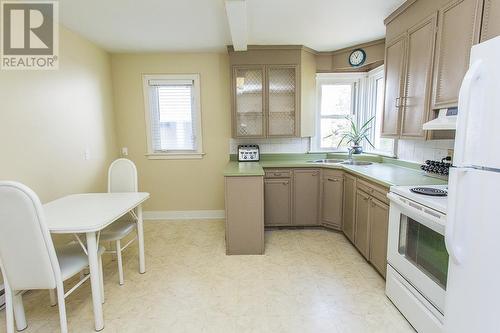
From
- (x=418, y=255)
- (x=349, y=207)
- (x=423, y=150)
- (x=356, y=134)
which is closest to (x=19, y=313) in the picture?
(x=418, y=255)

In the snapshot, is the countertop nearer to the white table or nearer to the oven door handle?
the oven door handle

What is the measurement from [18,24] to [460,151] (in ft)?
10.9

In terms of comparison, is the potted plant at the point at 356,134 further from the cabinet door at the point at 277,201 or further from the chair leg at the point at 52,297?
the chair leg at the point at 52,297

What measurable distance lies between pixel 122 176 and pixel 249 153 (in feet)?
5.67

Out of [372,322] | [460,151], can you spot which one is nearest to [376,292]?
[372,322]

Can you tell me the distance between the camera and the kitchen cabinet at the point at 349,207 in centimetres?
292

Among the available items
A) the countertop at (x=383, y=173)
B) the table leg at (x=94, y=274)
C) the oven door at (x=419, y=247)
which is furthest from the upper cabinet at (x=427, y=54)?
the table leg at (x=94, y=274)

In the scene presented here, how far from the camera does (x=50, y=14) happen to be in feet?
8.02

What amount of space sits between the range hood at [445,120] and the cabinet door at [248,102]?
210cm

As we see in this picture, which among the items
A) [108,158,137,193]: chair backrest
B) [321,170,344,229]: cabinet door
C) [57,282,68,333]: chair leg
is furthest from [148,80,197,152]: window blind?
[57,282,68,333]: chair leg

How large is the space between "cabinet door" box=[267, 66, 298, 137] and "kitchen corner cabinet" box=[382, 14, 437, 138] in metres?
1.23

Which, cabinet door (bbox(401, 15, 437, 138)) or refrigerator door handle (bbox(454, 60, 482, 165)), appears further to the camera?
cabinet door (bbox(401, 15, 437, 138))

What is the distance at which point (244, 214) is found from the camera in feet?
9.32

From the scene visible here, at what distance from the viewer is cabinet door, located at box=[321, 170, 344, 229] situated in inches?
129
